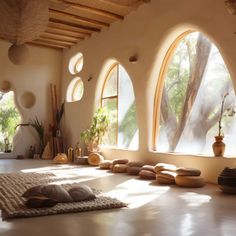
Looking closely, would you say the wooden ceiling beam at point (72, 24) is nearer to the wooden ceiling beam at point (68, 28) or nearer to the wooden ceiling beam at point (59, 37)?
the wooden ceiling beam at point (68, 28)

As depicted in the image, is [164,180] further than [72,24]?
No

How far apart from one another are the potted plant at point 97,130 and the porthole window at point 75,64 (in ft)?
7.59

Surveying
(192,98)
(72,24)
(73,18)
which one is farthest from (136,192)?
(72,24)

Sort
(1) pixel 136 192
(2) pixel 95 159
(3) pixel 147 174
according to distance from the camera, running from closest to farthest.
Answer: (1) pixel 136 192 < (3) pixel 147 174 < (2) pixel 95 159

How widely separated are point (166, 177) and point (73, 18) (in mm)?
4404

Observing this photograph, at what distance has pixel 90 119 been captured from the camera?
335 inches

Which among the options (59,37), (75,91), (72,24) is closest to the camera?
(72,24)

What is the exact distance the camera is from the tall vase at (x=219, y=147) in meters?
4.86

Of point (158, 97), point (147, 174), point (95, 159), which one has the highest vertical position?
point (158, 97)

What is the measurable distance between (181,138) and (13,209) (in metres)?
3.52

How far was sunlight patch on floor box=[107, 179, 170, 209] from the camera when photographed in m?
3.66

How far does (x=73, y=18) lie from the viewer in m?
7.54

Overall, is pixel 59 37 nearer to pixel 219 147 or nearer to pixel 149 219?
pixel 219 147

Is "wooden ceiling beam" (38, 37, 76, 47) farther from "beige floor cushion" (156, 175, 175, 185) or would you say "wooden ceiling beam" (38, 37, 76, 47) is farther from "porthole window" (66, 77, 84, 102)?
"beige floor cushion" (156, 175, 175, 185)
